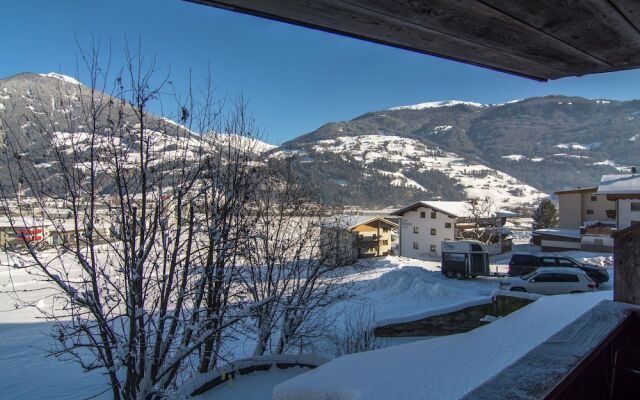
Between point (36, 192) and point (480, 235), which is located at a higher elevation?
point (36, 192)

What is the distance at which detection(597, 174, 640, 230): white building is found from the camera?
23.1 meters

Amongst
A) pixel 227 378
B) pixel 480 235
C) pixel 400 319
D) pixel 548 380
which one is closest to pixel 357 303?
pixel 400 319

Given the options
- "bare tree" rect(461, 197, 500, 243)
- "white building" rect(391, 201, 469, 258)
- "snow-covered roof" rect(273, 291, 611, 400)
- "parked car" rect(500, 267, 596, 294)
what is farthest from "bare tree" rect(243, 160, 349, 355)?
"bare tree" rect(461, 197, 500, 243)

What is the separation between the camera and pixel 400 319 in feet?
51.2

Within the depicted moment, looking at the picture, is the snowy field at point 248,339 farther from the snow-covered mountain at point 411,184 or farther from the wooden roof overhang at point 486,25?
the snow-covered mountain at point 411,184

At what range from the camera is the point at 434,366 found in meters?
3.12

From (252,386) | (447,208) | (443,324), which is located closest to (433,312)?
(443,324)

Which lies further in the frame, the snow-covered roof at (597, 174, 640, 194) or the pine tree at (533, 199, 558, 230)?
the pine tree at (533, 199, 558, 230)

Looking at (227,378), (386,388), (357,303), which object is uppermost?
(386,388)

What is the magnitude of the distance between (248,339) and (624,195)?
23.0 m

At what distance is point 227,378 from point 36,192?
461 centimetres

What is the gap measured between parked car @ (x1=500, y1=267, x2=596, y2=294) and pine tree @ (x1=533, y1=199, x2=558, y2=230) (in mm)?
42402

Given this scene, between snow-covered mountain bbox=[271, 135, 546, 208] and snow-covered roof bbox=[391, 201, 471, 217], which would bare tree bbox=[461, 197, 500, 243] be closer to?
snow-covered roof bbox=[391, 201, 471, 217]

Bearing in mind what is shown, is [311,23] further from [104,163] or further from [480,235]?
[480,235]
